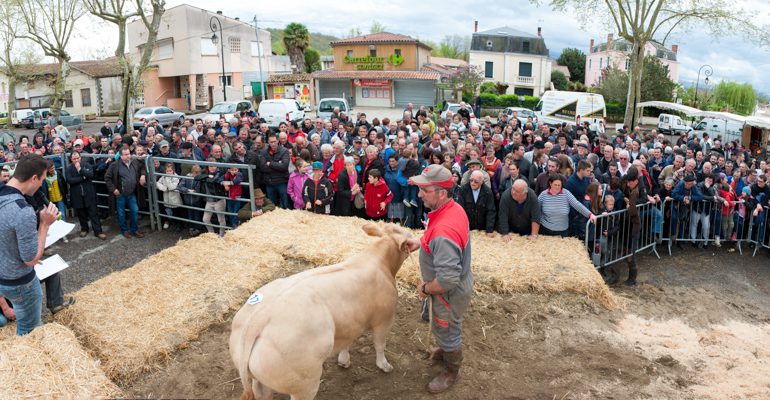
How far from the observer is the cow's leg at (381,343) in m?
4.64

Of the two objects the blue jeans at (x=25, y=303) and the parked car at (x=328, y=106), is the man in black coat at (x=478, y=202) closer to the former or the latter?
the blue jeans at (x=25, y=303)

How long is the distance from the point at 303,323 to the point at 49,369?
215 cm

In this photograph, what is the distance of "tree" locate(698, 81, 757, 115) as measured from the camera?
51.4m

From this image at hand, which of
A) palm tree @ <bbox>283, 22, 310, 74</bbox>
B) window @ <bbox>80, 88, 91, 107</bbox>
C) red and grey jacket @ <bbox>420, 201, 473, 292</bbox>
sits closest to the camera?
red and grey jacket @ <bbox>420, 201, 473, 292</bbox>

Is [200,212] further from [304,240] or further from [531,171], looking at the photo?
[531,171]

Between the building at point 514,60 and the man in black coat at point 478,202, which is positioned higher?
the building at point 514,60

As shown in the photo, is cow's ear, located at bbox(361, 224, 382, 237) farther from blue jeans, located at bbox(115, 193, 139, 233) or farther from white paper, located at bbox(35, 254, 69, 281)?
blue jeans, located at bbox(115, 193, 139, 233)

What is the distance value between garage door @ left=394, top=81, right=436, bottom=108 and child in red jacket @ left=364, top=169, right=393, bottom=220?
39.3 m

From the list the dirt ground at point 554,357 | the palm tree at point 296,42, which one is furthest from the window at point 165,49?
the dirt ground at point 554,357

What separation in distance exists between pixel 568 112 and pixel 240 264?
22.9m

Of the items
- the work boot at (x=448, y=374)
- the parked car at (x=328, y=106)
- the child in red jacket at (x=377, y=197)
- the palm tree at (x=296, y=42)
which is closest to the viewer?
the work boot at (x=448, y=374)

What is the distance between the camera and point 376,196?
9.10 meters

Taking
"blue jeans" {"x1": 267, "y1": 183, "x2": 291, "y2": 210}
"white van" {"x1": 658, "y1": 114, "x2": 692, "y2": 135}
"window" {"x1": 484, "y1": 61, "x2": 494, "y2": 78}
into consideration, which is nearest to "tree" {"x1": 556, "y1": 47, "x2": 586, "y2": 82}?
"window" {"x1": 484, "y1": 61, "x2": 494, "y2": 78}

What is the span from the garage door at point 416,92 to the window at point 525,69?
17.6m
